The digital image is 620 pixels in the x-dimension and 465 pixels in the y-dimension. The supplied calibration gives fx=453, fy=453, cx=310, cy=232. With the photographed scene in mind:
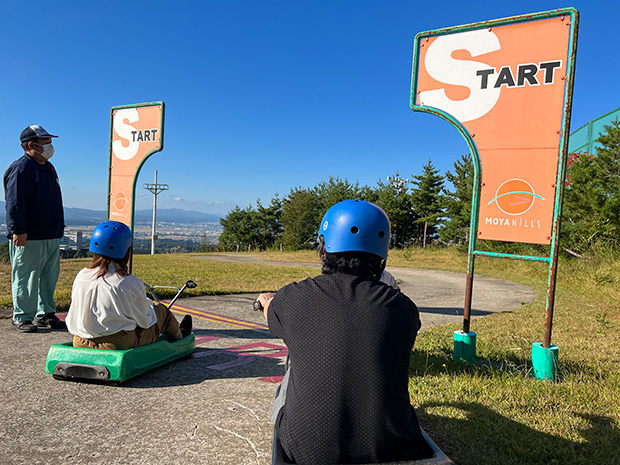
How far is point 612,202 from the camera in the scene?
12977mm

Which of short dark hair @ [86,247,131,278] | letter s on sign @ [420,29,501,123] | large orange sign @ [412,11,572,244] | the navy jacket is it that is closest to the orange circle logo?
large orange sign @ [412,11,572,244]

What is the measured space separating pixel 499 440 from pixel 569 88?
2.86 metres

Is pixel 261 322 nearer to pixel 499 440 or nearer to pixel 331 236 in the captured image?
pixel 499 440

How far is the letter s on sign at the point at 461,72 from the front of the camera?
4.17 m

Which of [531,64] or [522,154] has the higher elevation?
[531,64]

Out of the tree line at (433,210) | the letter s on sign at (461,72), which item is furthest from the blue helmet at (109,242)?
the tree line at (433,210)

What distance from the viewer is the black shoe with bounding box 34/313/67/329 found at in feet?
18.4

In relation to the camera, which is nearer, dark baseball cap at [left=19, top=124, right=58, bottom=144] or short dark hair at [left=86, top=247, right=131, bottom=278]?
short dark hair at [left=86, top=247, right=131, bottom=278]

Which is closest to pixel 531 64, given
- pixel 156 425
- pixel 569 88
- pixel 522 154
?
pixel 569 88

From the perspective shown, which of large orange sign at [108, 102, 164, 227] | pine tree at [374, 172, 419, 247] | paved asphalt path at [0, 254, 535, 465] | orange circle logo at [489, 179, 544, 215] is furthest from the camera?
pine tree at [374, 172, 419, 247]

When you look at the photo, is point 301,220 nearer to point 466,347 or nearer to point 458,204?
point 458,204

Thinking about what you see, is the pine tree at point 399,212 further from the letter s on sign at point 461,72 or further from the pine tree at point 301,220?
the letter s on sign at point 461,72

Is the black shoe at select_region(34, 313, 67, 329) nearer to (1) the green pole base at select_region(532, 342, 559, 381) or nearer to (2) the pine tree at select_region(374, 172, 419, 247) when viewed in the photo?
(1) the green pole base at select_region(532, 342, 559, 381)

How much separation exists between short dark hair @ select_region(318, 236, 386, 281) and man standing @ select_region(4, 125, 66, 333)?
4628mm
